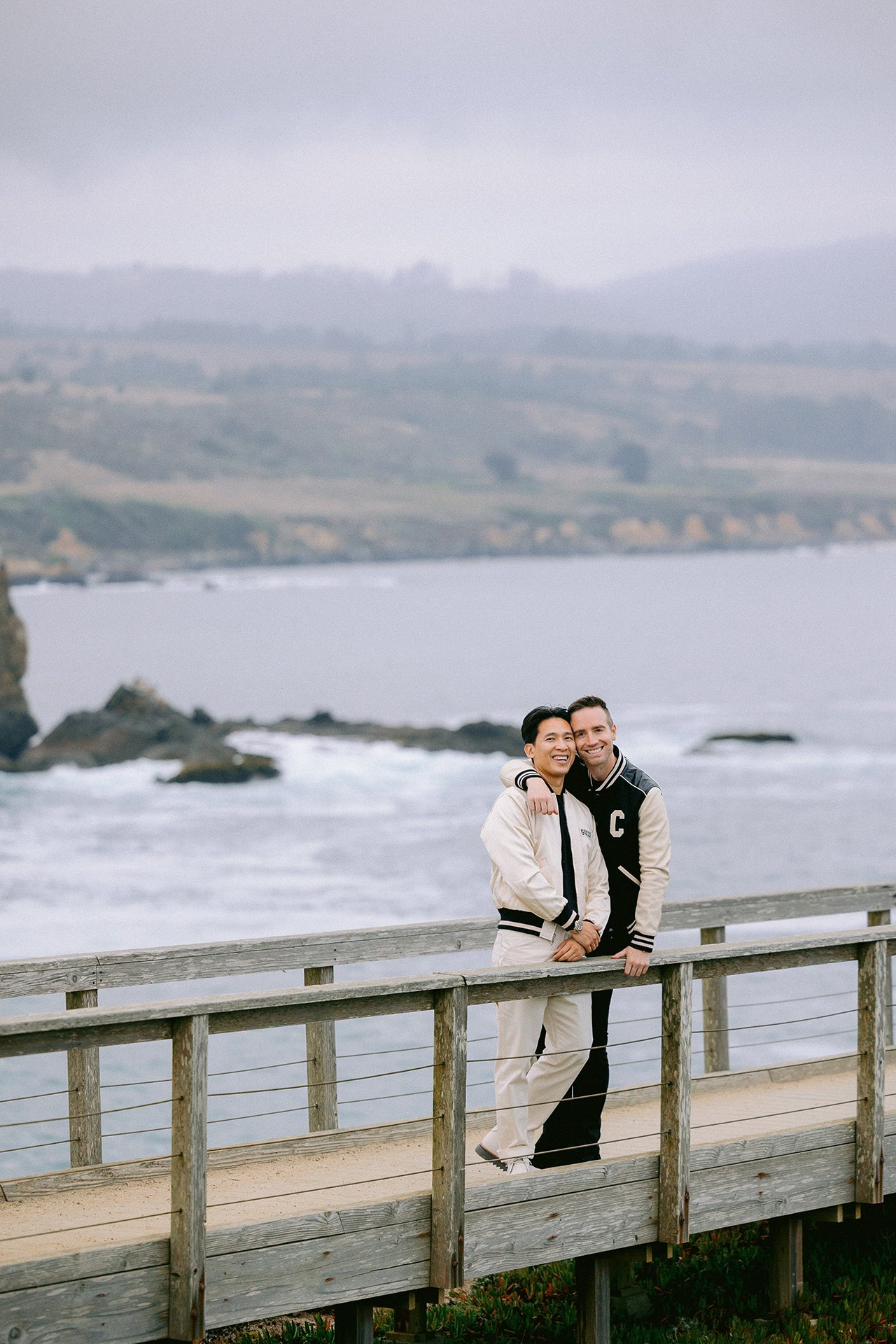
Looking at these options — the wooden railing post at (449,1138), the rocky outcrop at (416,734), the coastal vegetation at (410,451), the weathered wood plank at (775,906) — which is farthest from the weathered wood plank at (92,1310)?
the coastal vegetation at (410,451)

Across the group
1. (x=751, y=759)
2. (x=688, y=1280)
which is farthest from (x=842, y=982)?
(x=751, y=759)

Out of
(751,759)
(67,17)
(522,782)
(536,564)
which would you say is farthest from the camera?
(536,564)

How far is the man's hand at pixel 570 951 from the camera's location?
621cm

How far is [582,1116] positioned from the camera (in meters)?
6.58

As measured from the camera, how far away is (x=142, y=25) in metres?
184

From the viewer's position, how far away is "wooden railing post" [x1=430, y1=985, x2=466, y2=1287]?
580 centimetres

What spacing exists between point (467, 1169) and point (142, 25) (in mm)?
192965

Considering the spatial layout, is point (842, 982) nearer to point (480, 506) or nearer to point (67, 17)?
point (480, 506)

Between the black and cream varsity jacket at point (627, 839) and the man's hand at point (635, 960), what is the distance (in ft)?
0.57

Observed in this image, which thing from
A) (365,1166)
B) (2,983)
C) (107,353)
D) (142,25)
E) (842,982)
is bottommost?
(842,982)

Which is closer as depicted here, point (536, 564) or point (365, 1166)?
point (365, 1166)

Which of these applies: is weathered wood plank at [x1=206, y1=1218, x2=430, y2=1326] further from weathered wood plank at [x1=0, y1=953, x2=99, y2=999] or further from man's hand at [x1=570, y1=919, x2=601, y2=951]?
weathered wood plank at [x1=0, y1=953, x2=99, y2=999]

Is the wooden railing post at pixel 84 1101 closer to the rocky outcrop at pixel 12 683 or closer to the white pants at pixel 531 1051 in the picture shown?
the white pants at pixel 531 1051

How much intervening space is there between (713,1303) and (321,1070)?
2.16 metres
